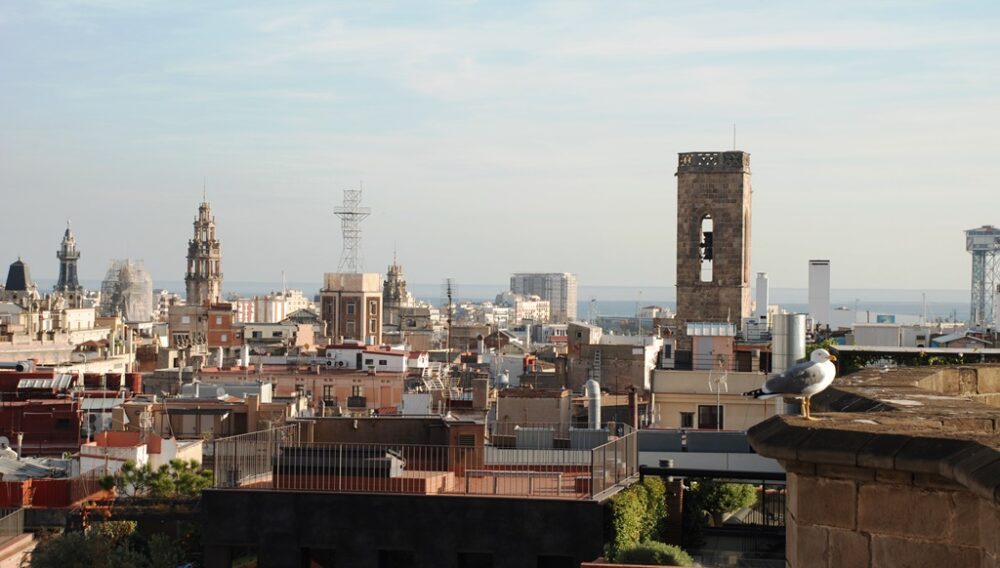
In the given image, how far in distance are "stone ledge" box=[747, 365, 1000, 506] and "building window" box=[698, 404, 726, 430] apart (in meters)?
23.8

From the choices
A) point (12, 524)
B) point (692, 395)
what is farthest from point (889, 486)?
point (692, 395)

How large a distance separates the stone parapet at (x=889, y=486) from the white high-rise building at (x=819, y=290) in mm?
43374

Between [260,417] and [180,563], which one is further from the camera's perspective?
[260,417]

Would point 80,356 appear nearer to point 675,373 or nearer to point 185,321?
point 185,321

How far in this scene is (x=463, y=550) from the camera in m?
17.7

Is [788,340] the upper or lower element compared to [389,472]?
upper

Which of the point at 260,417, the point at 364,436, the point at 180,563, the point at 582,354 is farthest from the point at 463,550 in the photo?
the point at 582,354

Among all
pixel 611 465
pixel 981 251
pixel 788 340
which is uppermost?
pixel 981 251

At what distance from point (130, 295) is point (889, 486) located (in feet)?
599

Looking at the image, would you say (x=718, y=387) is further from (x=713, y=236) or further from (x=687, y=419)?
(x=713, y=236)

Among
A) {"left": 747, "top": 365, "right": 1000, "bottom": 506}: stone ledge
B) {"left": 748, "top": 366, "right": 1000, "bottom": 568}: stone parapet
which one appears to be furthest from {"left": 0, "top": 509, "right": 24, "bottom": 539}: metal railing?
{"left": 748, "top": 366, "right": 1000, "bottom": 568}: stone parapet

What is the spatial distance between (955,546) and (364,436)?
2005 cm

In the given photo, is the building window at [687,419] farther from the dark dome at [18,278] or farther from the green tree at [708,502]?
the dark dome at [18,278]

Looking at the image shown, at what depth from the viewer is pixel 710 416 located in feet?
94.0
